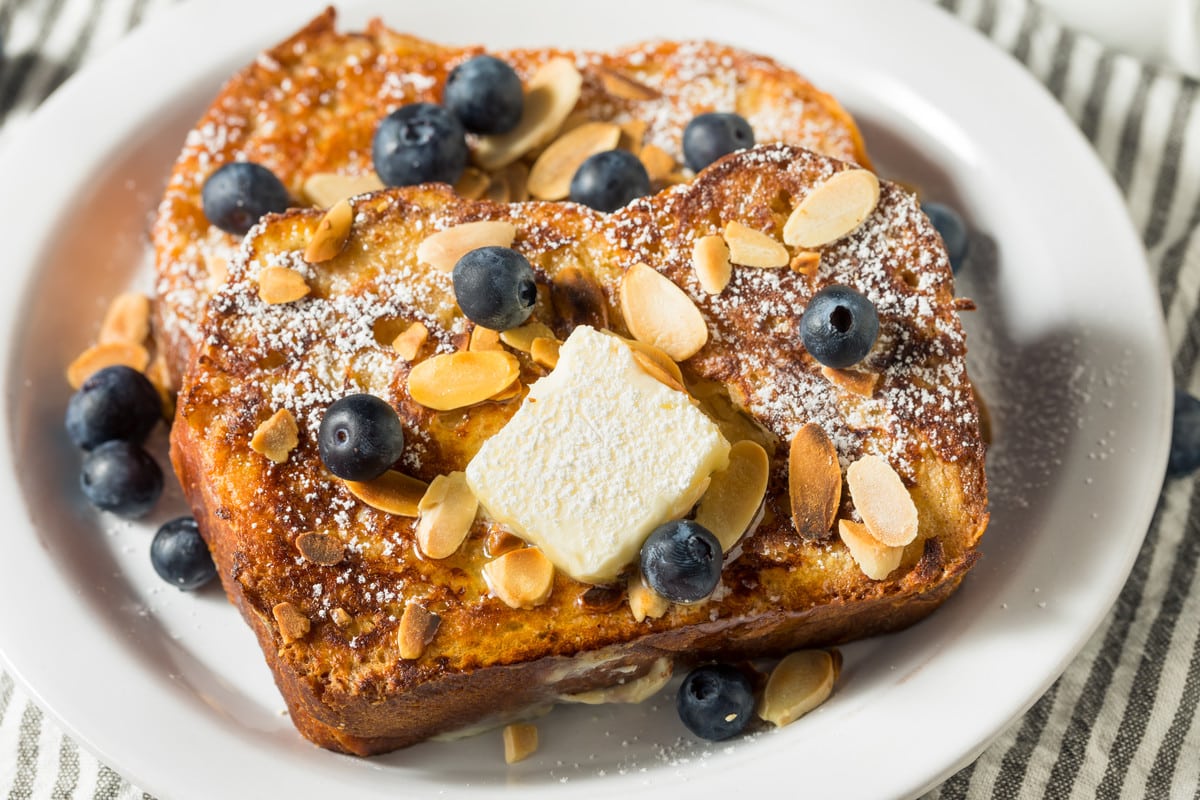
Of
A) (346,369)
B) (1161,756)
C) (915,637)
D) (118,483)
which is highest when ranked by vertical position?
(346,369)

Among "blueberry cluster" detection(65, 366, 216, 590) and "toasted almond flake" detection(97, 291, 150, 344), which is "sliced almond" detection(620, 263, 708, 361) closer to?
"blueberry cluster" detection(65, 366, 216, 590)

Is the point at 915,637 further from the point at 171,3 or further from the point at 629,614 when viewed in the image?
the point at 171,3

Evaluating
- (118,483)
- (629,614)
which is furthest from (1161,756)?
(118,483)

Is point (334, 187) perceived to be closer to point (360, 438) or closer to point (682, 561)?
point (360, 438)

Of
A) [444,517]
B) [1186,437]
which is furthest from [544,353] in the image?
[1186,437]

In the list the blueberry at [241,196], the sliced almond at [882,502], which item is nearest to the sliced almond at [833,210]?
the sliced almond at [882,502]

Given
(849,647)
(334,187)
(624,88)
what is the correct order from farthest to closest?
1. (624,88)
2. (334,187)
3. (849,647)
